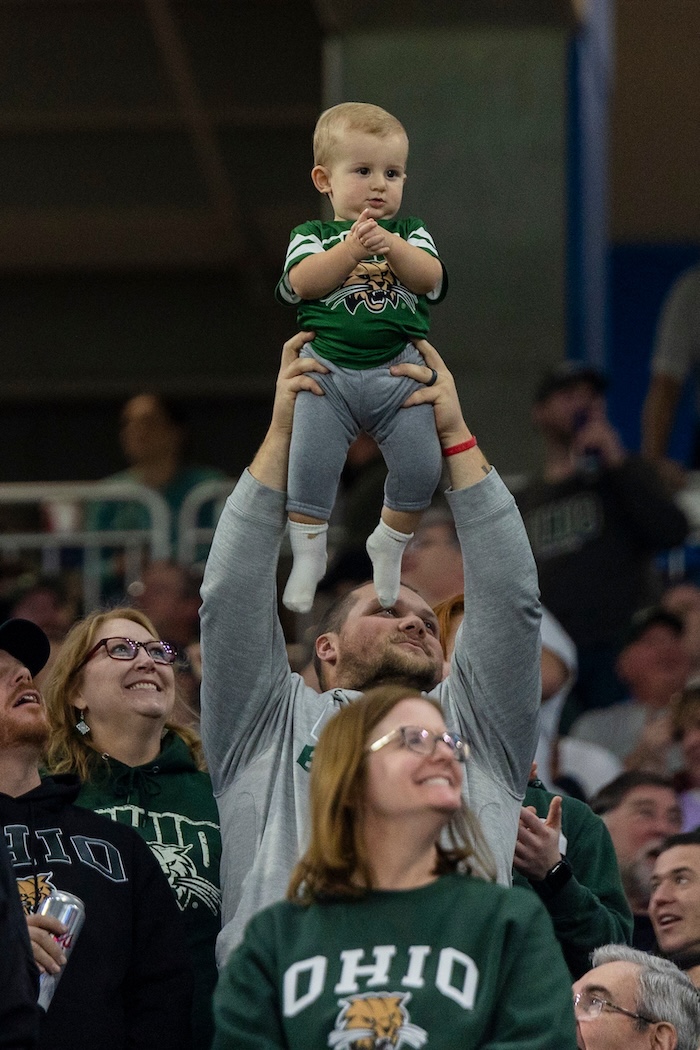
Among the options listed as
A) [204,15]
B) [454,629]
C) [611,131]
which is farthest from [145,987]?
[611,131]

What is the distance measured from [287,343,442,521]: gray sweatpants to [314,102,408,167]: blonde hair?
16.0 inches

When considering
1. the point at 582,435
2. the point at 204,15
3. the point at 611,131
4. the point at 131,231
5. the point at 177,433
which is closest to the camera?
the point at 582,435

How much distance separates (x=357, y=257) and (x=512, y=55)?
5.61m

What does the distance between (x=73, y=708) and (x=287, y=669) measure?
67cm

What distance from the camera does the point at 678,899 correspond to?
5184 millimetres

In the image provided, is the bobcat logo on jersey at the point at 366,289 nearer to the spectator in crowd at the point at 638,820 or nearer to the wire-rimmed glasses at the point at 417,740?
the wire-rimmed glasses at the point at 417,740

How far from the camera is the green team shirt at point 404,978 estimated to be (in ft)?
10.9

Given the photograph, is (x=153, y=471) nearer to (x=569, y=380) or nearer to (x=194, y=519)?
(x=194, y=519)

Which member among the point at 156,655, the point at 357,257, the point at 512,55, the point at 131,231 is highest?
the point at 131,231

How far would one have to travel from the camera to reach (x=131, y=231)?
51.0 feet

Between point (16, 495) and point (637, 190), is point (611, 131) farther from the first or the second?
point (16, 495)

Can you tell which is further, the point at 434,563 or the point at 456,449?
the point at 434,563

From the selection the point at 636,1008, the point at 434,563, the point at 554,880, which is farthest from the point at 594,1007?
the point at 434,563

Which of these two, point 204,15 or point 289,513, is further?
point 204,15
